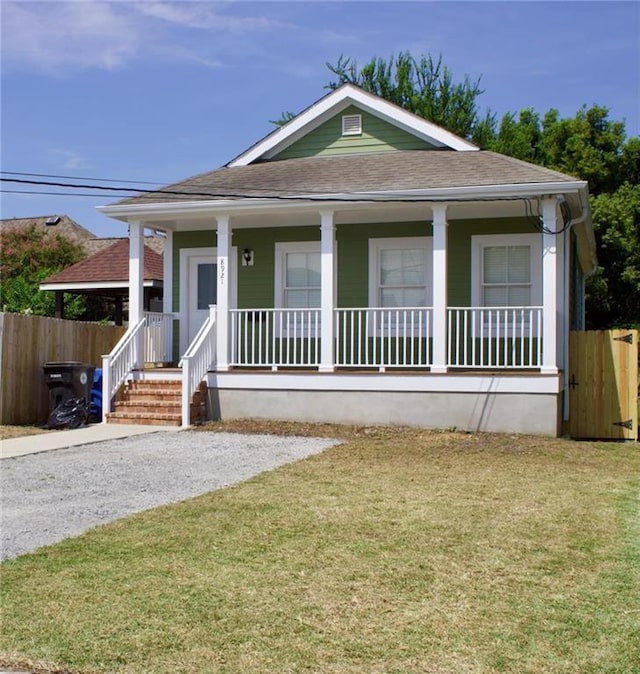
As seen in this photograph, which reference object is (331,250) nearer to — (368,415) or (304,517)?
(368,415)

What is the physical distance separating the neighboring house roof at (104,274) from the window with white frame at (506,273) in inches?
379

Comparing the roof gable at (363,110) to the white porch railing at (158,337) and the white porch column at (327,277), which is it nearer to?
the white porch column at (327,277)

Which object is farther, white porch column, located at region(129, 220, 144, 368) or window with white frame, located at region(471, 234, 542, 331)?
white porch column, located at region(129, 220, 144, 368)

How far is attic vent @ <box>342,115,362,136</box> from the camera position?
15.9m

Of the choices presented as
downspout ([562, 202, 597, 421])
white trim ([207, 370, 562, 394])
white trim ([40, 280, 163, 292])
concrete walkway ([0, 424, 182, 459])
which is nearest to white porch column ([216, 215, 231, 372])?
white trim ([207, 370, 562, 394])

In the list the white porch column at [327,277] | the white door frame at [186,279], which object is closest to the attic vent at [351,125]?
the white door frame at [186,279]

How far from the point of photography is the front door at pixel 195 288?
15.8 m

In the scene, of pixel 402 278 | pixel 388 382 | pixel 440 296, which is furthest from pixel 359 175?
pixel 388 382

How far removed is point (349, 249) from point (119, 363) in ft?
15.3

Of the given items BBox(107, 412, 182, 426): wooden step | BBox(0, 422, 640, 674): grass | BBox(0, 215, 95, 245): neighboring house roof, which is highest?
BBox(0, 215, 95, 245): neighboring house roof

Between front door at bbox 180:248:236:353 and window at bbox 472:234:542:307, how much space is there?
203 inches

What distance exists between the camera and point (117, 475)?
8.67 meters

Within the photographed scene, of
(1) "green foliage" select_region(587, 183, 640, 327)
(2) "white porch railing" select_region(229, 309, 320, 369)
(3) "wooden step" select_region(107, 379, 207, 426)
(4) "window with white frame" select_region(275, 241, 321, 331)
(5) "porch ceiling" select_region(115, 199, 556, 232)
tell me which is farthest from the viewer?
(1) "green foliage" select_region(587, 183, 640, 327)

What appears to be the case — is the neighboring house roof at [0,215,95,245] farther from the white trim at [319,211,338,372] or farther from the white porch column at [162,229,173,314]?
the white trim at [319,211,338,372]
